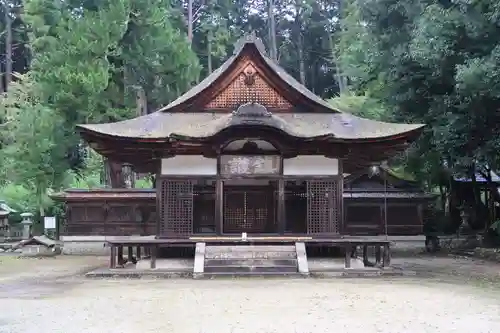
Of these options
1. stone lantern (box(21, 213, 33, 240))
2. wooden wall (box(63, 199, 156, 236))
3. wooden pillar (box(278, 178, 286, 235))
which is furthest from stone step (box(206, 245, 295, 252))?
stone lantern (box(21, 213, 33, 240))

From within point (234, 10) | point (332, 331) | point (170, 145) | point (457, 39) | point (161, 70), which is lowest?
point (332, 331)

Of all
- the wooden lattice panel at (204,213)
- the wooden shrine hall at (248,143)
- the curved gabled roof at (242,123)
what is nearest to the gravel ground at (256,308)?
the wooden shrine hall at (248,143)

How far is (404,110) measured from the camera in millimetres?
21203

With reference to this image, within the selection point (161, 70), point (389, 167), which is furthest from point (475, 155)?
point (161, 70)

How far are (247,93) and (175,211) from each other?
3839 millimetres

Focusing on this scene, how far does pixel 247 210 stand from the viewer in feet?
62.3

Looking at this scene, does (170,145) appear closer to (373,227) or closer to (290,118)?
(290,118)

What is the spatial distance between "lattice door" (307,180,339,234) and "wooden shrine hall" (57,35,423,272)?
0.03 meters

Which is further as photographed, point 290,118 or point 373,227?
point 373,227

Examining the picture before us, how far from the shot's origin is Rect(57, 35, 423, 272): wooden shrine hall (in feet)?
50.3

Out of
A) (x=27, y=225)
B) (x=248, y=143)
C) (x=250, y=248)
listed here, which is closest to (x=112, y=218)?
(x=27, y=225)

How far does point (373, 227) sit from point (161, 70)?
12.0m

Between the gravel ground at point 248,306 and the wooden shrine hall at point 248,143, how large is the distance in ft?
9.06

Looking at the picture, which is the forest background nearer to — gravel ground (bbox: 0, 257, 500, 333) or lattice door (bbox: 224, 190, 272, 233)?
lattice door (bbox: 224, 190, 272, 233)
